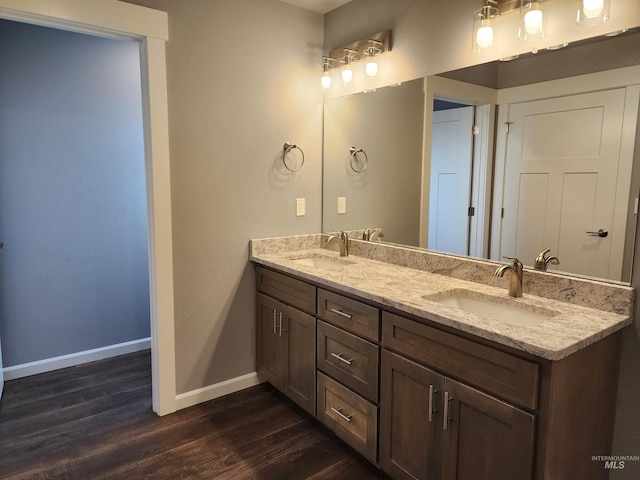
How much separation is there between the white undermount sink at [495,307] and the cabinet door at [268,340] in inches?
38.6

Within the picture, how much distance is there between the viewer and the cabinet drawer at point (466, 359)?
4.41 feet

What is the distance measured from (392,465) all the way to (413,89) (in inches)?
73.4

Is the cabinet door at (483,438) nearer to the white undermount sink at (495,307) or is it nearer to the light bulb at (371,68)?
the white undermount sink at (495,307)

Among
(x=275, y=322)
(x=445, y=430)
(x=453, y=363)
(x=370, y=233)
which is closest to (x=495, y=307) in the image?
(x=453, y=363)

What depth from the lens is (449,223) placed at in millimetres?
2283

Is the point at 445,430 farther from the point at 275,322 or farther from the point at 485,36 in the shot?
the point at 485,36

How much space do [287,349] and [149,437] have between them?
2.76 ft

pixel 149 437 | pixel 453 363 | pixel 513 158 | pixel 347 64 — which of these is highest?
pixel 347 64

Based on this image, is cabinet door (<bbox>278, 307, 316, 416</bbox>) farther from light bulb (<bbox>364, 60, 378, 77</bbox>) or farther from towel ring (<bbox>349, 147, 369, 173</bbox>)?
light bulb (<bbox>364, 60, 378, 77</bbox>)

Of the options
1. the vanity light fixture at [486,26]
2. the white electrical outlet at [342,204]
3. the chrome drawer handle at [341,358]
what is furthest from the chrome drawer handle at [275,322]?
the vanity light fixture at [486,26]

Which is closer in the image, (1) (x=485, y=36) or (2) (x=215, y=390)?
(1) (x=485, y=36)

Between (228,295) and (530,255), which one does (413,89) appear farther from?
(228,295)

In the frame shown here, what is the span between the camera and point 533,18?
69.7 inches

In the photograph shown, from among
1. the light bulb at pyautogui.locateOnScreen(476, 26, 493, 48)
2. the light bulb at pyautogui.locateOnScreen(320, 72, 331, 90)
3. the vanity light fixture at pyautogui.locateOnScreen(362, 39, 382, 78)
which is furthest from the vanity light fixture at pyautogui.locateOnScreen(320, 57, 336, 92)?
the light bulb at pyautogui.locateOnScreen(476, 26, 493, 48)
